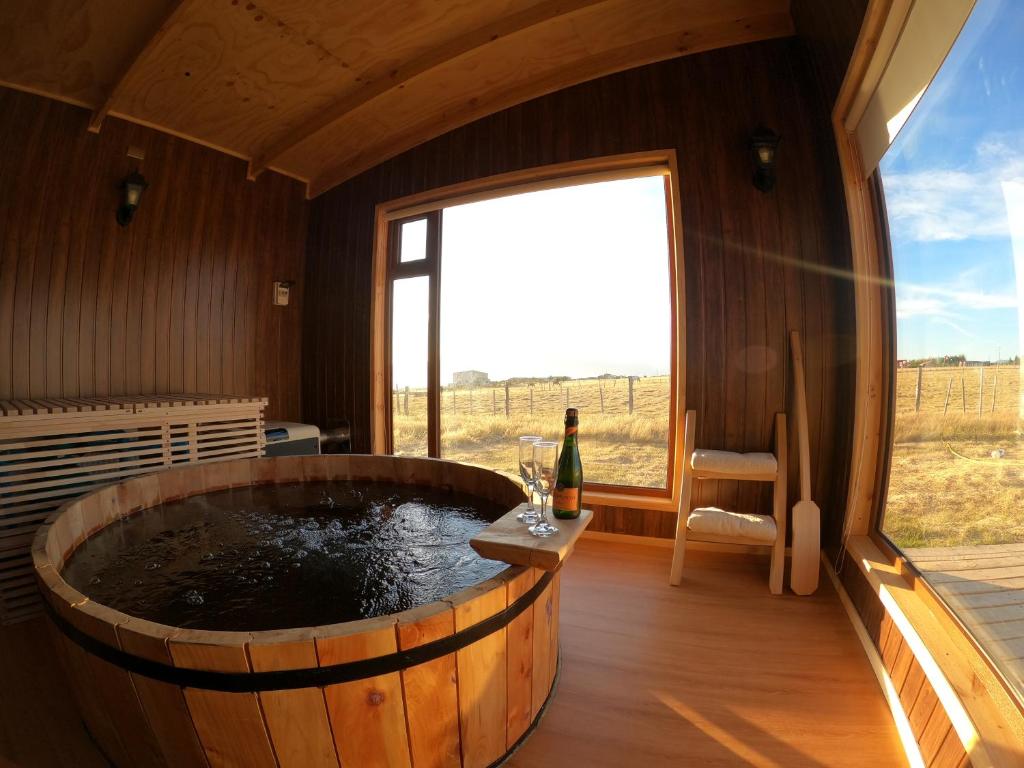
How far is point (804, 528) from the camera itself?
7.84ft

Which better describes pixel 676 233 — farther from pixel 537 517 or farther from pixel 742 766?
pixel 742 766

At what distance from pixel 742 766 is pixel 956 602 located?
2.55ft

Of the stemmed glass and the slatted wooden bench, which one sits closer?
the stemmed glass

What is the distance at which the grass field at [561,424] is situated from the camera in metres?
3.19

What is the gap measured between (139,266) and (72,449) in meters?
1.66

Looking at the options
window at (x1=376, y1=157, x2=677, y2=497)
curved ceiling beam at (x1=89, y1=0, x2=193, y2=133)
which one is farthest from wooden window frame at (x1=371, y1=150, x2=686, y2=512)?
curved ceiling beam at (x1=89, y1=0, x2=193, y2=133)

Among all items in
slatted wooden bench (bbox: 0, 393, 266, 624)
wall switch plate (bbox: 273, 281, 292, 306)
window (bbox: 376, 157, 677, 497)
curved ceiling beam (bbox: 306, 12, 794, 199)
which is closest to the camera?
slatted wooden bench (bbox: 0, 393, 266, 624)

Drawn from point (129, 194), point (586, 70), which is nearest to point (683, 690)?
point (586, 70)

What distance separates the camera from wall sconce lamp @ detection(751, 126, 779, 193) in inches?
103

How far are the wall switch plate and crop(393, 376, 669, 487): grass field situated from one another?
1311mm

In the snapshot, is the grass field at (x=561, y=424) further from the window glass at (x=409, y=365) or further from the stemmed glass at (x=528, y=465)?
the stemmed glass at (x=528, y=465)

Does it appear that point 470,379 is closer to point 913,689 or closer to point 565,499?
point 565,499

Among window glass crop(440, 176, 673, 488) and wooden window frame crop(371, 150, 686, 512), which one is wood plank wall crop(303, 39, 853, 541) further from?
window glass crop(440, 176, 673, 488)

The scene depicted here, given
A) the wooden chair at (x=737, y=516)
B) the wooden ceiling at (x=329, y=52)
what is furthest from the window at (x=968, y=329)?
the wooden ceiling at (x=329, y=52)
